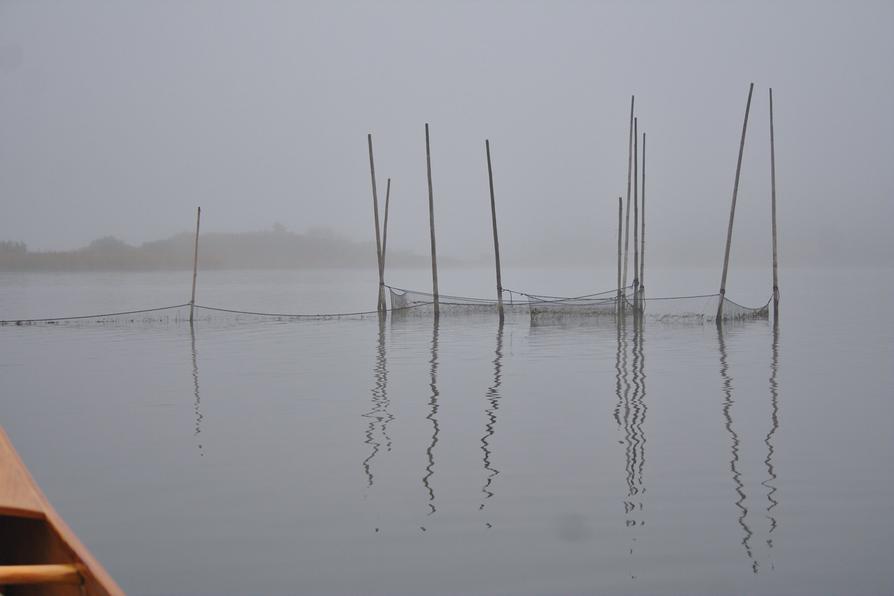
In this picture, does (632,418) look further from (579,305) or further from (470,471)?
(579,305)

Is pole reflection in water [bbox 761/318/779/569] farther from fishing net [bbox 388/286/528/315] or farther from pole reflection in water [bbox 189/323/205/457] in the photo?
fishing net [bbox 388/286/528/315]

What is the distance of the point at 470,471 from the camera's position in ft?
24.6

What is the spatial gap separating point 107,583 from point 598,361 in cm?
1314

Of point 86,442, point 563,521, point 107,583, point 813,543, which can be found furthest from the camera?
point 86,442

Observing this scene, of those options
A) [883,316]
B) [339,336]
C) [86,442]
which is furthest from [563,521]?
[883,316]

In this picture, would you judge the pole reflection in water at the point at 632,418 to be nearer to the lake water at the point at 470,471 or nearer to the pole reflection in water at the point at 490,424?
the lake water at the point at 470,471

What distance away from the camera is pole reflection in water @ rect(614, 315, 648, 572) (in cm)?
645

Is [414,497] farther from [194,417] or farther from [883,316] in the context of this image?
[883,316]

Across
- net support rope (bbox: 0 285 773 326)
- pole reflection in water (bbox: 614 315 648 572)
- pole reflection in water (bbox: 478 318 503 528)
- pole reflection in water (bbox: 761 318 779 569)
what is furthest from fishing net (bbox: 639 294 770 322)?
pole reflection in water (bbox: 478 318 503 528)

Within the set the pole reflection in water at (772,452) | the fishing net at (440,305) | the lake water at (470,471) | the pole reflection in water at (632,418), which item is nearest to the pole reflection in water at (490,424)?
the lake water at (470,471)

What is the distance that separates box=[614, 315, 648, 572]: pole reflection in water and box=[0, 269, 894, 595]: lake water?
4 centimetres

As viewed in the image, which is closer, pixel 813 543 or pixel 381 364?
pixel 813 543

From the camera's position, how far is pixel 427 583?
4.90 m

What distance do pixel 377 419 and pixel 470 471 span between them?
292 centimetres
